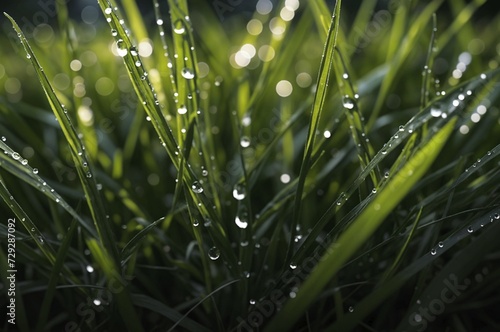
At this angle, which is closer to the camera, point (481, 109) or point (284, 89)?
point (481, 109)

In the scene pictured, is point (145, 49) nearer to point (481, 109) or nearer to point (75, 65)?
point (75, 65)

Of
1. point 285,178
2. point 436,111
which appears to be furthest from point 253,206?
point 436,111

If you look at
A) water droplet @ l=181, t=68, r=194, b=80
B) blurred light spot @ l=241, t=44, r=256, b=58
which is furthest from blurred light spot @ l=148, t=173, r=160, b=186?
blurred light spot @ l=241, t=44, r=256, b=58

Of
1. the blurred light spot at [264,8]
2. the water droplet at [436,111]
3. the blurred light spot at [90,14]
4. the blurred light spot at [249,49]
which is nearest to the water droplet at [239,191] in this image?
the water droplet at [436,111]

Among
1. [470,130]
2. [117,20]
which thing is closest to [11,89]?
[117,20]

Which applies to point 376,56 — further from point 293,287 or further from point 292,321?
point 292,321

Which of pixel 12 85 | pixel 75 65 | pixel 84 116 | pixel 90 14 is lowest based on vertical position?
pixel 84 116

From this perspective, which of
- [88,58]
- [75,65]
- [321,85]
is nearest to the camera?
[321,85]
